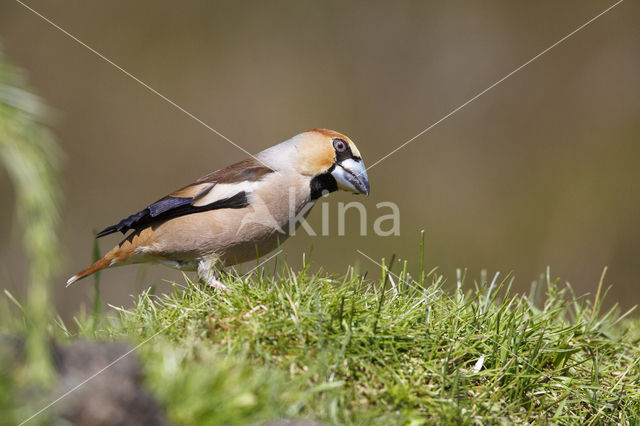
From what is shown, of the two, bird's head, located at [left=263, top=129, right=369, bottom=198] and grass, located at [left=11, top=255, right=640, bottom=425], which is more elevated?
bird's head, located at [left=263, top=129, right=369, bottom=198]

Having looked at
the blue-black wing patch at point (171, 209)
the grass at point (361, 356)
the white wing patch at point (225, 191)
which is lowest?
the grass at point (361, 356)

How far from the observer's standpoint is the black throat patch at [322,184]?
194 inches

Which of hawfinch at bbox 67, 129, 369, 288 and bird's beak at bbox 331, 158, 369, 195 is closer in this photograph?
hawfinch at bbox 67, 129, 369, 288

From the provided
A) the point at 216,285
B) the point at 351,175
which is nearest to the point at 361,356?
the point at 216,285

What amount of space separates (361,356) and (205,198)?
2.41 m

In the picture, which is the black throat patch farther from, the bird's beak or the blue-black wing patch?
the blue-black wing patch

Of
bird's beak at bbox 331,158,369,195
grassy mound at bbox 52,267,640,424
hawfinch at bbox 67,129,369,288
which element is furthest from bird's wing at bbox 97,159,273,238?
grassy mound at bbox 52,267,640,424

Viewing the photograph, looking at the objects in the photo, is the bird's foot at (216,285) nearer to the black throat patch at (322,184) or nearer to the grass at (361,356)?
the grass at (361,356)

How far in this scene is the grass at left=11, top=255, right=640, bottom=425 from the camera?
2186 millimetres

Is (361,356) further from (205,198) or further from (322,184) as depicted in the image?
(322,184)

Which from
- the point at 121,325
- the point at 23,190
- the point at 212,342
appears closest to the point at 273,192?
the point at 121,325

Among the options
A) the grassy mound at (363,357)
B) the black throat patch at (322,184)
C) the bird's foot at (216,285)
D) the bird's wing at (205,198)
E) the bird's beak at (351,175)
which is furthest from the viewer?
the bird's beak at (351,175)

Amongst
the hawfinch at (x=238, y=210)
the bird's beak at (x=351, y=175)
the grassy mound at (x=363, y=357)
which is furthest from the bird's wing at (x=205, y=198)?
the grassy mound at (x=363, y=357)

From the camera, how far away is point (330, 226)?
8688mm
